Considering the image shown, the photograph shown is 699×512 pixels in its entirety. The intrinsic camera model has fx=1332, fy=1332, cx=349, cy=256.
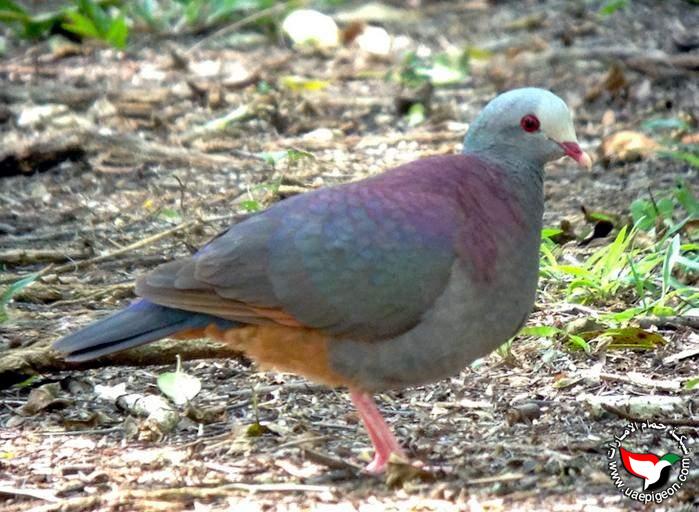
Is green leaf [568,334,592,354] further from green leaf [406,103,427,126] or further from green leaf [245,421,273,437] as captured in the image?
green leaf [406,103,427,126]

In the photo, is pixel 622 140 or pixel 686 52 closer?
pixel 622 140

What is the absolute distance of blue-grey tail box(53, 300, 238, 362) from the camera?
148 inches

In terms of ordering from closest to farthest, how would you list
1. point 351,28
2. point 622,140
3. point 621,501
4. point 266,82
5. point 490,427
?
1. point 621,501
2. point 490,427
3. point 622,140
4. point 266,82
5. point 351,28

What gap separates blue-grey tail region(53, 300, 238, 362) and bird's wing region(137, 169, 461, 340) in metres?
0.06

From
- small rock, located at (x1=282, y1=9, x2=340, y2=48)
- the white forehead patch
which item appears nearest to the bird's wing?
the white forehead patch

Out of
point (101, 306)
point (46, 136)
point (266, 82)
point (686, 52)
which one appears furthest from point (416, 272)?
point (686, 52)

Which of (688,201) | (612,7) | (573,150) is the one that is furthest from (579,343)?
(612,7)

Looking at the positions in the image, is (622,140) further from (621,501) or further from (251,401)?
(621,501)

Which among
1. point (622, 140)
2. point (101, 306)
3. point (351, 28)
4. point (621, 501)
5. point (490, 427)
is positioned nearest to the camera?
point (621, 501)

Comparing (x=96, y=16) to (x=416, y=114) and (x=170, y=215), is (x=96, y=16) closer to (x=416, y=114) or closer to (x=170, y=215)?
(x=416, y=114)

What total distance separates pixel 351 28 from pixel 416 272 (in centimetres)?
553

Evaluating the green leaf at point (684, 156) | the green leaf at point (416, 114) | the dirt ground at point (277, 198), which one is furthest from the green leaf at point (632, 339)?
the green leaf at point (416, 114)

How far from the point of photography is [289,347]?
3719 millimetres

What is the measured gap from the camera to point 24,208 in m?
6.15
